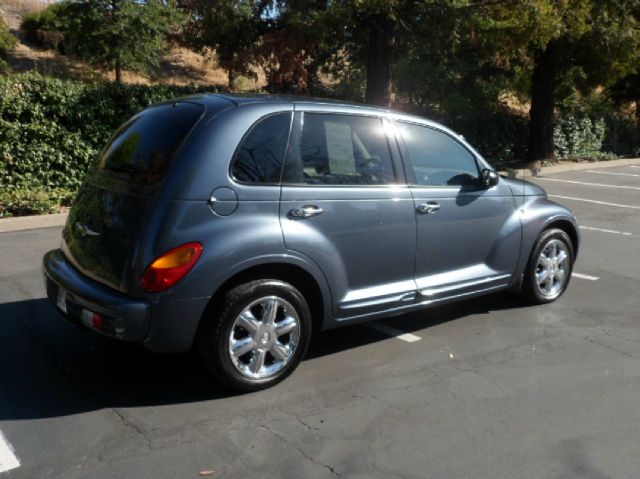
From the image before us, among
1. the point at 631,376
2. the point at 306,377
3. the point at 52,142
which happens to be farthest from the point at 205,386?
the point at 52,142

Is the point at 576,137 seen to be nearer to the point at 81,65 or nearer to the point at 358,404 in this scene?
the point at 358,404

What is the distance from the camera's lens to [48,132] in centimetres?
1045

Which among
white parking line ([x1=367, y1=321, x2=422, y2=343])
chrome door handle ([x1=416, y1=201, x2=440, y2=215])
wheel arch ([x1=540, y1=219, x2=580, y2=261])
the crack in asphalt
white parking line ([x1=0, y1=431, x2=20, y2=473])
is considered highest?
chrome door handle ([x1=416, y1=201, x2=440, y2=215])

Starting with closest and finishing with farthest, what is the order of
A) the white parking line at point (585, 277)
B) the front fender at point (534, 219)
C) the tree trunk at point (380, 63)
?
the front fender at point (534, 219)
the white parking line at point (585, 277)
the tree trunk at point (380, 63)

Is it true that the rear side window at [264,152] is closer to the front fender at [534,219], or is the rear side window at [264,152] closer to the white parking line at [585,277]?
the front fender at [534,219]

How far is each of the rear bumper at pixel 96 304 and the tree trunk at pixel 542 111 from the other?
16941 mm

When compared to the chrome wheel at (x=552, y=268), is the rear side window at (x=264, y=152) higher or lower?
higher

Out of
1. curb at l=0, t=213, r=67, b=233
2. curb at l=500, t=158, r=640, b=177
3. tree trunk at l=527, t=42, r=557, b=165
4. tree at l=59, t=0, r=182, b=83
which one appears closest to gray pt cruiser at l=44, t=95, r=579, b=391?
curb at l=0, t=213, r=67, b=233

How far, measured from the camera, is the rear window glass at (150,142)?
12.9ft

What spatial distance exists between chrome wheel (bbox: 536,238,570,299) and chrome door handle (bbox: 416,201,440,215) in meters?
1.46

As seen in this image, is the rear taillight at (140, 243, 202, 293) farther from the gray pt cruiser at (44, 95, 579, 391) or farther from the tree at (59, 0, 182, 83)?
the tree at (59, 0, 182, 83)

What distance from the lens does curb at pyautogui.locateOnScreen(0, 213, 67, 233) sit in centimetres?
875

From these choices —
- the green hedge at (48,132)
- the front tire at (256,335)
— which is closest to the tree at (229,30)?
the green hedge at (48,132)

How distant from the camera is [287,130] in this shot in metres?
4.20
